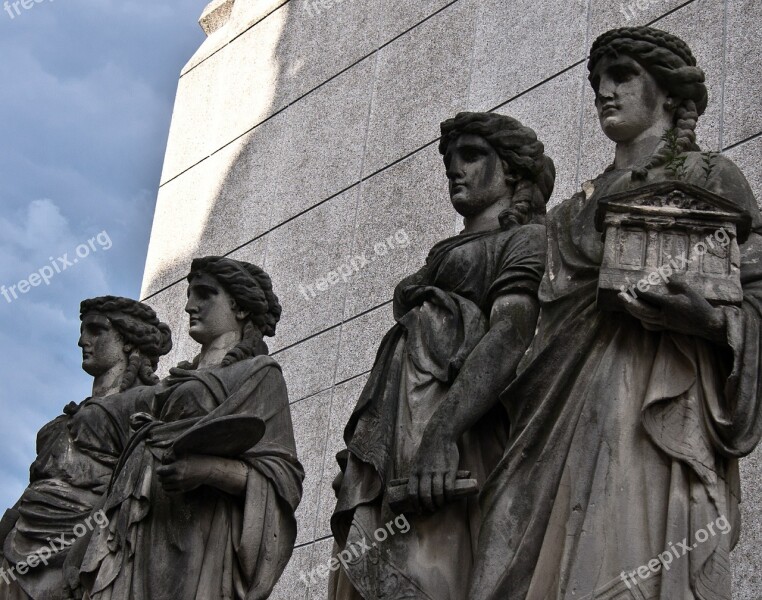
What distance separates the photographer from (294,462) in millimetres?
8391

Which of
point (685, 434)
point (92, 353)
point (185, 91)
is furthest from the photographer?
point (185, 91)

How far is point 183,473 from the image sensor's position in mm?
7938

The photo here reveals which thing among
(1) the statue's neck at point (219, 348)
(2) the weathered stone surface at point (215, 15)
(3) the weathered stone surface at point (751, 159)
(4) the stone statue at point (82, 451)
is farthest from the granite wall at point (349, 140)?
(1) the statue's neck at point (219, 348)

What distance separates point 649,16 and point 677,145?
150 inches

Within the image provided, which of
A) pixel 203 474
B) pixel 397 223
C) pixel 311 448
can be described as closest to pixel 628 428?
pixel 203 474

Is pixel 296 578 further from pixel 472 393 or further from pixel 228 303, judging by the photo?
pixel 472 393

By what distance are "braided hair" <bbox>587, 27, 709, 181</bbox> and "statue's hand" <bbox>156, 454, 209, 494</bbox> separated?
8.51 ft

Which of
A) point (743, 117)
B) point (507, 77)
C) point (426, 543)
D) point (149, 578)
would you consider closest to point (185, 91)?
point (507, 77)

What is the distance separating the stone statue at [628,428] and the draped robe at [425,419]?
25 cm

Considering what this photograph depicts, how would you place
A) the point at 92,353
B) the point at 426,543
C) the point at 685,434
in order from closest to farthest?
the point at 685,434 → the point at 426,543 → the point at 92,353

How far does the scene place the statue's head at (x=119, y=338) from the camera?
10.1 metres

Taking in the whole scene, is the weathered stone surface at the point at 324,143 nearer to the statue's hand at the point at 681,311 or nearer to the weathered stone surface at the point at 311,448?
the weathered stone surface at the point at 311,448

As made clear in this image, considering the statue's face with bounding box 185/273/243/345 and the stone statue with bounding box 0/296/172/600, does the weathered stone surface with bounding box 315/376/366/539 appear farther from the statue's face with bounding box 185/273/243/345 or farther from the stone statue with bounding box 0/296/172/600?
the statue's face with bounding box 185/273/243/345

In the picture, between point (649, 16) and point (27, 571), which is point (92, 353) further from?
point (649, 16)
